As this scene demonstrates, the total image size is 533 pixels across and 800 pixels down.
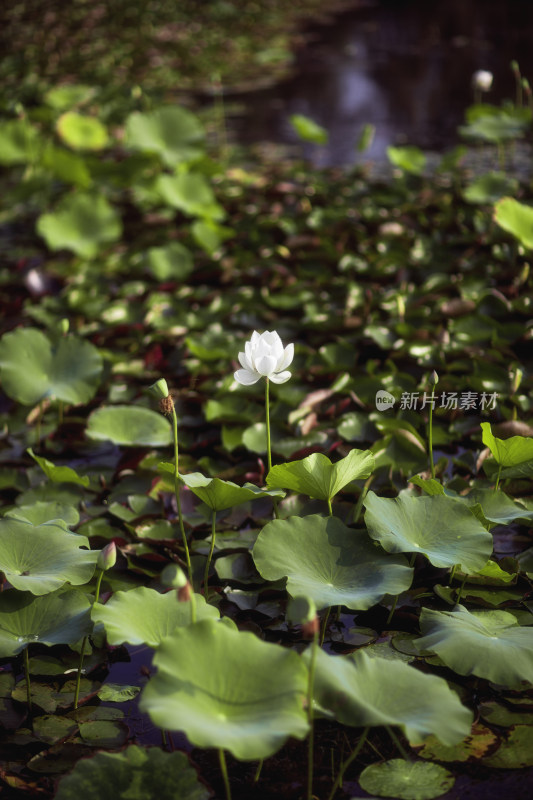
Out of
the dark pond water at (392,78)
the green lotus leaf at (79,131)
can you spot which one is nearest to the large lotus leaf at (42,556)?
the green lotus leaf at (79,131)

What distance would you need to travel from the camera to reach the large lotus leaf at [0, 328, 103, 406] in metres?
2.07

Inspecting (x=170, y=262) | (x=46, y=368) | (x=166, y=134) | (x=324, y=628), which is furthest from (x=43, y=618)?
(x=166, y=134)

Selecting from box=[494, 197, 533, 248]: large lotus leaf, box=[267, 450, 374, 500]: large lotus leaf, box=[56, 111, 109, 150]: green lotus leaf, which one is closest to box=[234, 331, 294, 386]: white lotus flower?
box=[267, 450, 374, 500]: large lotus leaf

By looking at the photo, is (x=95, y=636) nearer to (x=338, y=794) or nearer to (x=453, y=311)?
(x=338, y=794)

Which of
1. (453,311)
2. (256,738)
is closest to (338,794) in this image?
(256,738)

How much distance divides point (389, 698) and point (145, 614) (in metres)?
0.42

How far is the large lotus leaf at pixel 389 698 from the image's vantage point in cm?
104

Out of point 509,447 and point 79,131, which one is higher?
point 509,447

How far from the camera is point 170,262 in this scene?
321 centimetres

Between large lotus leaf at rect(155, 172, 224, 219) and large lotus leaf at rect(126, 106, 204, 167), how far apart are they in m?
0.19

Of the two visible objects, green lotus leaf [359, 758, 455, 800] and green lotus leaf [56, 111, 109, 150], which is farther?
green lotus leaf [56, 111, 109, 150]

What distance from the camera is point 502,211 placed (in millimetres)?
2637

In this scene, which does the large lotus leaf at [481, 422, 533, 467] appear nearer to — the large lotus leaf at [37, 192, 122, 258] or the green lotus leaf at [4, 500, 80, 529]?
the green lotus leaf at [4, 500, 80, 529]

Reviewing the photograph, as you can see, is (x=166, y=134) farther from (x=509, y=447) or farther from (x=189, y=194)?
(x=509, y=447)
